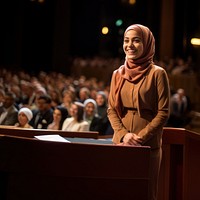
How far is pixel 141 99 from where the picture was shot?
4449mm

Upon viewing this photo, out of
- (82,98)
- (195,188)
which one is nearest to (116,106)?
(195,188)

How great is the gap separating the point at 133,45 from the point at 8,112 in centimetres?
563

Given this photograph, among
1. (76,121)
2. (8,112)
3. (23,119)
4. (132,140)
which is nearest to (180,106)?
(76,121)

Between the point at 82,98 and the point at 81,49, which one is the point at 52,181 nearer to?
the point at 82,98

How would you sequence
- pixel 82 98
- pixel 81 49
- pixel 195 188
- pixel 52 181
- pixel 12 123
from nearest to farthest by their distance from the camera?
pixel 52 181 < pixel 195 188 < pixel 12 123 < pixel 82 98 < pixel 81 49

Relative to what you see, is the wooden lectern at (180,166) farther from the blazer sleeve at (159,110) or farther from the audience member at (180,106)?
the audience member at (180,106)

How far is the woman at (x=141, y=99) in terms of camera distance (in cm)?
441

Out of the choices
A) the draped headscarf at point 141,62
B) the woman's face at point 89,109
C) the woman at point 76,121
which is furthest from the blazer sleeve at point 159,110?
the woman's face at point 89,109

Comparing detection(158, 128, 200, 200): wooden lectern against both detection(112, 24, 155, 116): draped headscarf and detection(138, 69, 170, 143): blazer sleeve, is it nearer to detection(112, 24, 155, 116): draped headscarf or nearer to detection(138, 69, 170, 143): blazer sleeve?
detection(138, 69, 170, 143): blazer sleeve

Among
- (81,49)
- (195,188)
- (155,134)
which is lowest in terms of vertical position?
(195,188)

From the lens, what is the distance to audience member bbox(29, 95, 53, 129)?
378 inches

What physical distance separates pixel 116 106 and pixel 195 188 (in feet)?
3.85

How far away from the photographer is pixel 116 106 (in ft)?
14.8

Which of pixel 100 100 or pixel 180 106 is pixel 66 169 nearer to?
pixel 100 100
